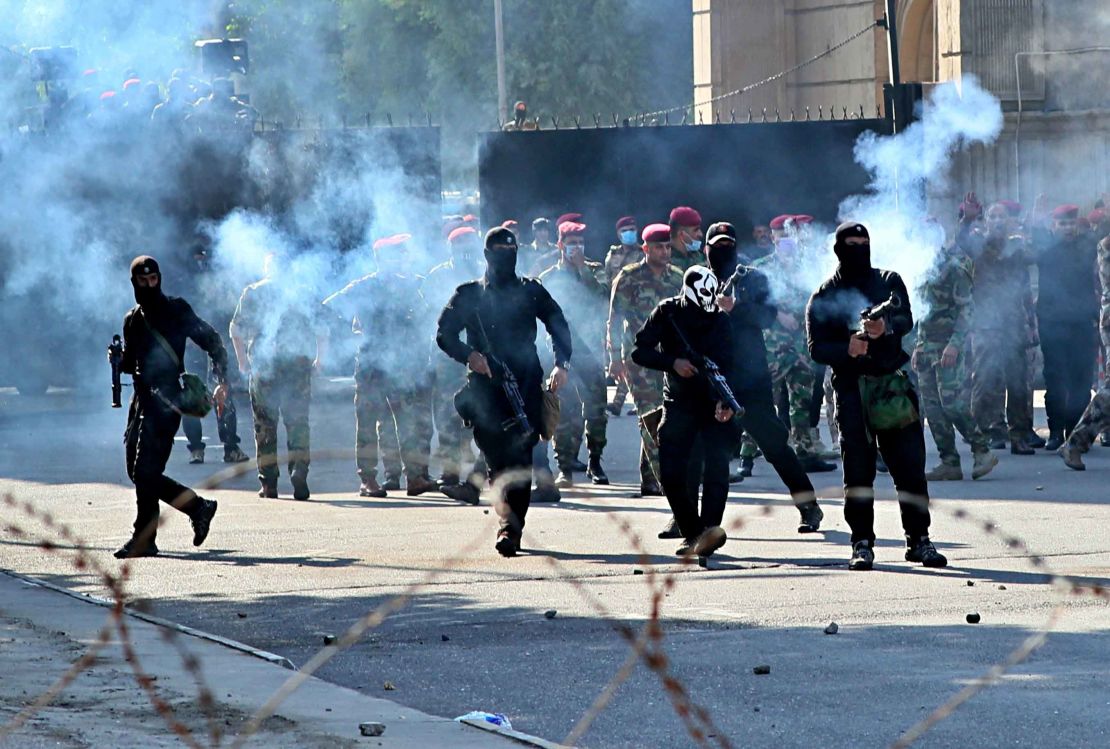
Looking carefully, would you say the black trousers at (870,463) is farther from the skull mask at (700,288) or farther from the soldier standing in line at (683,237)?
the soldier standing in line at (683,237)

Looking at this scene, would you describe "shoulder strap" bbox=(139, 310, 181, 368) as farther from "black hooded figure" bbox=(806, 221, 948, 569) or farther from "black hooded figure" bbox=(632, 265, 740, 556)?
"black hooded figure" bbox=(806, 221, 948, 569)

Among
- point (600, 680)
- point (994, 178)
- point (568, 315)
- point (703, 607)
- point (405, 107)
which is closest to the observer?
point (600, 680)

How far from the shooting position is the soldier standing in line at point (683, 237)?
13945 mm

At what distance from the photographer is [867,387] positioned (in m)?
10.4

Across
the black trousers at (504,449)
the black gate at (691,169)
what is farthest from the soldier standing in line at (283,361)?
the black gate at (691,169)

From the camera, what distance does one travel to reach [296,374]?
1460 cm

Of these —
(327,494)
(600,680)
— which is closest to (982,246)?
(327,494)

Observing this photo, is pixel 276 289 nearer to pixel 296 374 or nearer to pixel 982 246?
pixel 296 374

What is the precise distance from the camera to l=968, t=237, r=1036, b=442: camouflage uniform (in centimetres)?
1580

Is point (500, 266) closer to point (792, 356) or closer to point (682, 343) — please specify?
point (682, 343)

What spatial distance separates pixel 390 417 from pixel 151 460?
3.38 metres

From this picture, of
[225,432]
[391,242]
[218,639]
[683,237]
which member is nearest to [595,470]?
[683,237]

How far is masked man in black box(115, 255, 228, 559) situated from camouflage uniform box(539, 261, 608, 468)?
12.1 feet

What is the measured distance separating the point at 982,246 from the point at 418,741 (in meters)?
10.0
